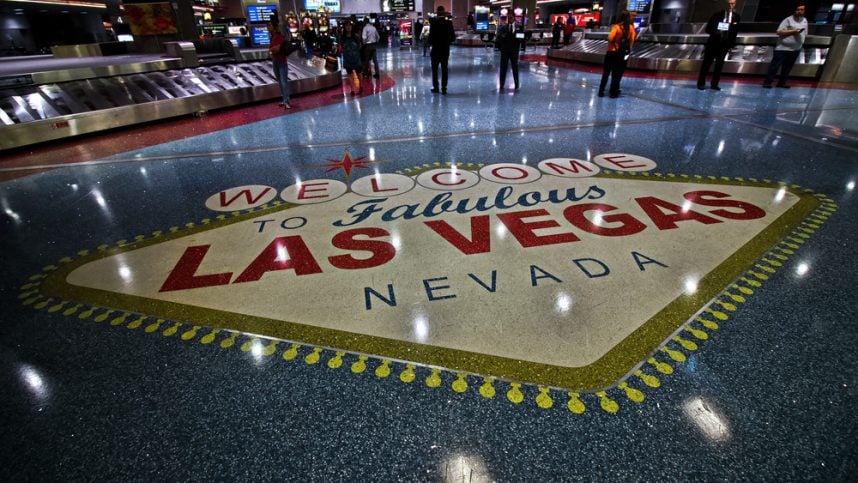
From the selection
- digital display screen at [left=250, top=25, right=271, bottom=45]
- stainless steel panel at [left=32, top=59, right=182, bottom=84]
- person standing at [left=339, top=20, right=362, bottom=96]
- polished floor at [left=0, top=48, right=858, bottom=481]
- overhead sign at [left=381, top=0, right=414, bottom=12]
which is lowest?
polished floor at [left=0, top=48, right=858, bottom=481]

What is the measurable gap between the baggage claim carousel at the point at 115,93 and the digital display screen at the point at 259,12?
19829 millimetres

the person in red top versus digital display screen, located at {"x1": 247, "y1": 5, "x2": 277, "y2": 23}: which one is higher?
digital display screen, located at {"x1": 247, "y1": 5, "x2": 277, "y2": 23}

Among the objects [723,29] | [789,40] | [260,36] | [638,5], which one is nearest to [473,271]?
[723,29]

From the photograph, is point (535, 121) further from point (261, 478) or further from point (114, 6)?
point (114, 6)

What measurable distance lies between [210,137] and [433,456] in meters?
6.51

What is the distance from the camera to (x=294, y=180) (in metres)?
4.29

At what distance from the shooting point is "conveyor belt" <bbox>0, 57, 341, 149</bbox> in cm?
596

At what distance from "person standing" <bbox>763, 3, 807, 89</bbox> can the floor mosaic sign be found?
7978 millimetres

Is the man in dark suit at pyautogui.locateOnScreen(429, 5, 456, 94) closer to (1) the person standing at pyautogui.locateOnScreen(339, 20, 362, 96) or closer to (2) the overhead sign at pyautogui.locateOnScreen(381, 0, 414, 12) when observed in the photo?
(1) the person standing at pyautogui.locateOnScreen(339, 20, 362, 96)

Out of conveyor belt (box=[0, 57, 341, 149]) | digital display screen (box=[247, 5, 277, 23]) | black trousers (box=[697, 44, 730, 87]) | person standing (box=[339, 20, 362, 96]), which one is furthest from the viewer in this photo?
digital display screen (box=[247, 5, 277, 23])

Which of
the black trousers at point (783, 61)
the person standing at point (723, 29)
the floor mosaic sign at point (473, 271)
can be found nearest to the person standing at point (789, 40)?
the black trousers at point (783, 61)

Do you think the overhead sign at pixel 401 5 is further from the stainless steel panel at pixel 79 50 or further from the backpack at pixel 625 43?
the backpack at pixel 625 43

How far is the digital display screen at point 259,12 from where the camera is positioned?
84.6ft

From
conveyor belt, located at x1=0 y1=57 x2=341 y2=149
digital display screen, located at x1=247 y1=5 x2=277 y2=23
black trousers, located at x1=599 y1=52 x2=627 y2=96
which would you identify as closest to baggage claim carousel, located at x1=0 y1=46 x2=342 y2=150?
conveyor belt, located at x1=0 y1=57 x2=341 y2=149
